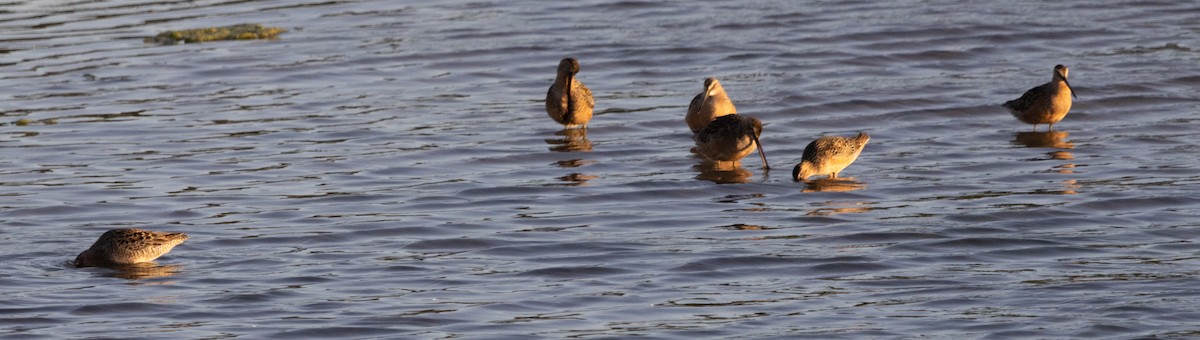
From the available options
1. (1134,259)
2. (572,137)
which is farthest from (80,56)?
(1134,259)

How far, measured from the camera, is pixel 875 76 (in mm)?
19234

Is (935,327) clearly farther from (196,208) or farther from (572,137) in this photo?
(572,137)

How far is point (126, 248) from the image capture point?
11.3 metres

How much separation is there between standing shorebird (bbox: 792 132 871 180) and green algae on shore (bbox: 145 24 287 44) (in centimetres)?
974

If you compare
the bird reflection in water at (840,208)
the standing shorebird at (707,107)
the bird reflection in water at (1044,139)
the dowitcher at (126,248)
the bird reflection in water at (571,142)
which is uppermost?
the dowitcher at (126,248)

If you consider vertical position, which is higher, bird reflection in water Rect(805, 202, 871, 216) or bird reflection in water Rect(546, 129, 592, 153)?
bird reflection in water Rect(805, 202, 871, 216)

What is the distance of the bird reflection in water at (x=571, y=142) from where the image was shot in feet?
52.8

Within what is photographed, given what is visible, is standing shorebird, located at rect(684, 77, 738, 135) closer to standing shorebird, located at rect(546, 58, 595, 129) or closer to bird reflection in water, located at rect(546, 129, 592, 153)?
bird reflection in water, located at rect(546, 129, 592, 153)

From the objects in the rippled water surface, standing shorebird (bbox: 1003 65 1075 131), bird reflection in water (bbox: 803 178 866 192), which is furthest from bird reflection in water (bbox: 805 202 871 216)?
standing shorebird (bbox: 1003 65 1075 131)

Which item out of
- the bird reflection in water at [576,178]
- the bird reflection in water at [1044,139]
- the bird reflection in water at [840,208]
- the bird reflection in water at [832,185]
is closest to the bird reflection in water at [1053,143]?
the bird reflection in water at [1044,139]

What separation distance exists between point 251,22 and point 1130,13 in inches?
420

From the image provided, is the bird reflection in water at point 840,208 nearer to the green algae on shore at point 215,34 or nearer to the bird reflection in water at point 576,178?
the bird reflection in water at point 576,178

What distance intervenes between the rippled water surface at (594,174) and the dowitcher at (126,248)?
0.10 metres

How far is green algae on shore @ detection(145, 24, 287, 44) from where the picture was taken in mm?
21953
